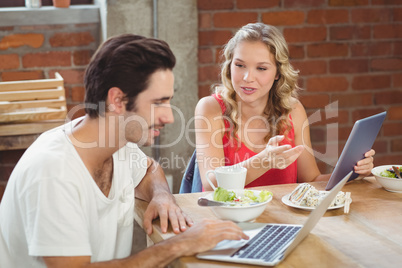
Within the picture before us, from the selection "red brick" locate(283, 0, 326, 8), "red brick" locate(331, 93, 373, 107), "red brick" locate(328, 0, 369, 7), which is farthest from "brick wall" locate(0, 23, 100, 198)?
"red brick" locate(331, 93, 373, 107)

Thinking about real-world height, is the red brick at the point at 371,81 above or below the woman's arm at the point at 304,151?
above

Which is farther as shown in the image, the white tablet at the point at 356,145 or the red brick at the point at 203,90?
the red brick at the point at 203,90

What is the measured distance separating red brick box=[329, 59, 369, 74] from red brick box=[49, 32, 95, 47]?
132cm

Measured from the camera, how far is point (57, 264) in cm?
134

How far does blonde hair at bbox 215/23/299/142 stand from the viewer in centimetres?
227

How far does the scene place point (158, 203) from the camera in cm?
169

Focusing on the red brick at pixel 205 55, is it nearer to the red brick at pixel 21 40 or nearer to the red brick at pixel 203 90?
the red brick at pixel 203 90

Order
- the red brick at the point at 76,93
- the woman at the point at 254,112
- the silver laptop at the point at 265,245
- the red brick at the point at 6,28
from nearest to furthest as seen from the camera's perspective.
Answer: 1. the silver laptop at the point at 265,245
2. the woman at the point at 254,112
3. the red brick at the point at 6,28
4. the red brick at the point at 76,93

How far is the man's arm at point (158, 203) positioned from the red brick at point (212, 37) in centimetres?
113

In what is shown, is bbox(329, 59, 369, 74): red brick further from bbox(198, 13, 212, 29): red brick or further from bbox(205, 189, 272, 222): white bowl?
bbox(205, 189, 272, 222): white bowl

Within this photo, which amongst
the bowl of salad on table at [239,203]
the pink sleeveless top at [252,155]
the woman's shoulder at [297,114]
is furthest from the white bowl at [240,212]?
the woman's shoulder at [297,114]

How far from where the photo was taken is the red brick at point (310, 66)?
3.10 metres

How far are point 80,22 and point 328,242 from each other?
1.90 m

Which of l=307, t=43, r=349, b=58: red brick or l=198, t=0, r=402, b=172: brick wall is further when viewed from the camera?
l=307, t=43, r=349, b=58: red brick
